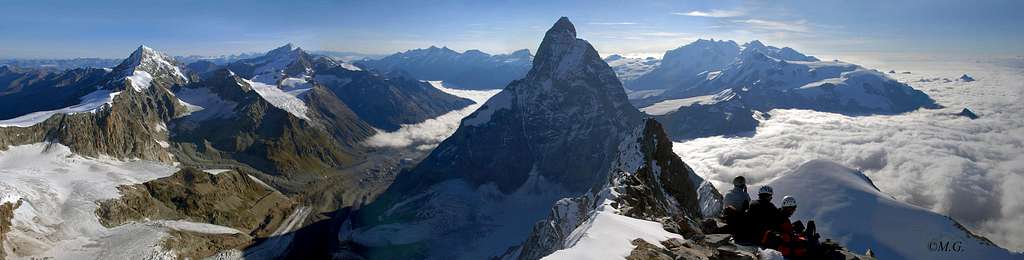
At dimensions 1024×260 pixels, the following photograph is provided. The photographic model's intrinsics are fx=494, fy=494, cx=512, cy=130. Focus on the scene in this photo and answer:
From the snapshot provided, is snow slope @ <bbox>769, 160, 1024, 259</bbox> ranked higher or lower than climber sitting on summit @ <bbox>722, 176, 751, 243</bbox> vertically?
lower

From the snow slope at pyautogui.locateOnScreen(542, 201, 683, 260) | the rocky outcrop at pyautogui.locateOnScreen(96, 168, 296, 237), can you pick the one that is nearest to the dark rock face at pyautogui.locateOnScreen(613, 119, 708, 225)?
the snow slope at pyautogui.locateOnScreen(542, 201, 683, 260)

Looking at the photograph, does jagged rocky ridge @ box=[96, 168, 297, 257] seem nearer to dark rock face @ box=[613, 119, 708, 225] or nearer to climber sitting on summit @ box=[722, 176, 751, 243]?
dark rock face @ box=[613, 119, 708, 225]

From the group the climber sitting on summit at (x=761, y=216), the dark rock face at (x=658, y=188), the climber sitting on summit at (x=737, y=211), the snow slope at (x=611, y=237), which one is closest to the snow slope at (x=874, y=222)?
the dark rock face at (x=658, y=188)

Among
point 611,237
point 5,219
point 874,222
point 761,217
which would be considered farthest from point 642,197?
point 5,219

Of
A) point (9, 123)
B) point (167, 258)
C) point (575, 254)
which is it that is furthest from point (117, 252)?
point (575, 254)

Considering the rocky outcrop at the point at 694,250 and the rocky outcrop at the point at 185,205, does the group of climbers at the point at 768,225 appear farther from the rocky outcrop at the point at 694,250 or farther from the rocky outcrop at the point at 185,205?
the rocky outcrop at the point at 185,205

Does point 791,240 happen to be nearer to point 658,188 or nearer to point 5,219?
point 658,188

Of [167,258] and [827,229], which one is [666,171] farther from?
[167,258]
